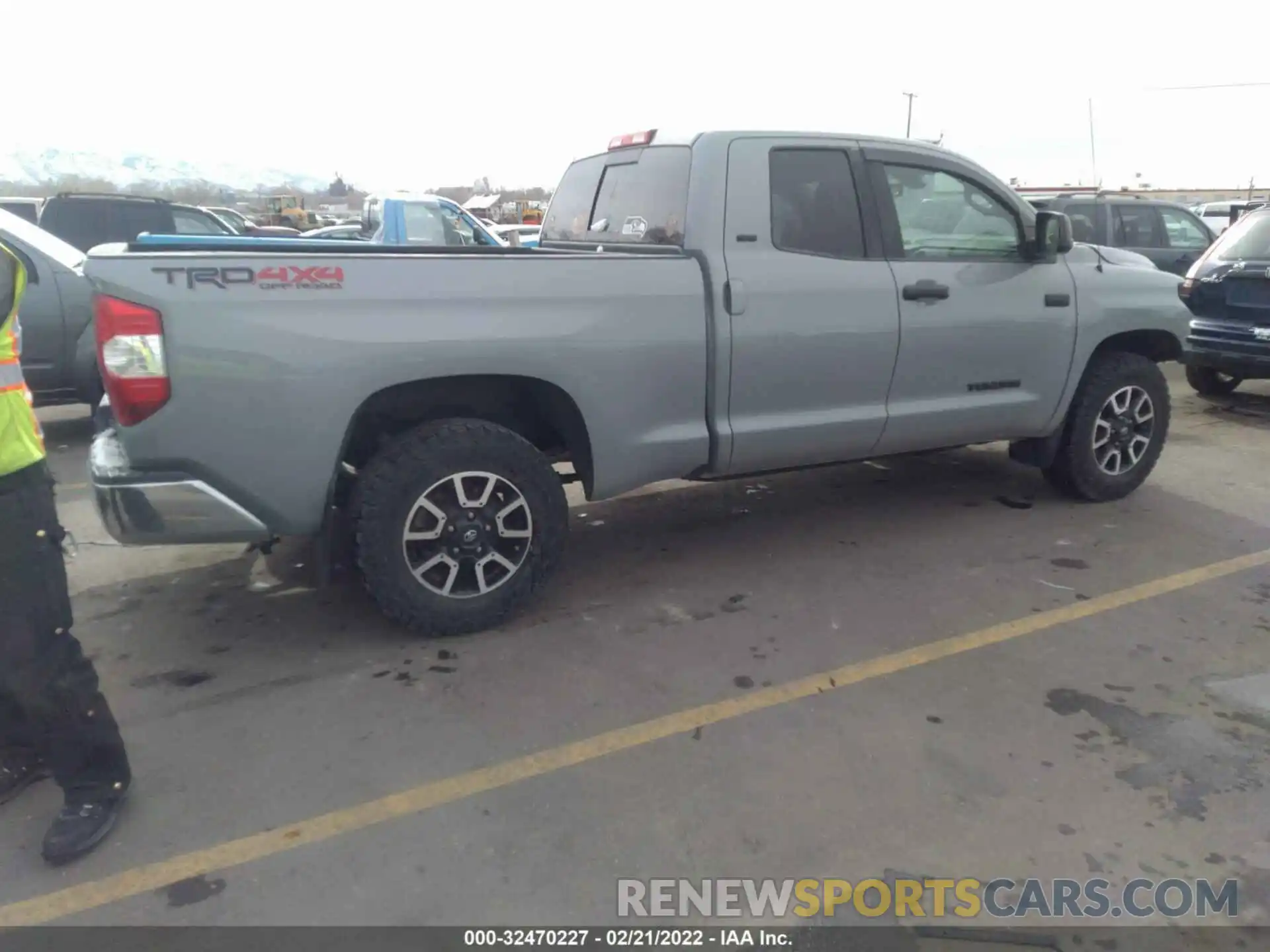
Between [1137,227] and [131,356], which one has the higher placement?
[1137,227]

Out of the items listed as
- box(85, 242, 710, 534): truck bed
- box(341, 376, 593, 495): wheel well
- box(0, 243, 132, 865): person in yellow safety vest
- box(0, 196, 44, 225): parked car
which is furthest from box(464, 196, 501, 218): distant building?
box(0, 243, 132, 865): person in yellow safety vest

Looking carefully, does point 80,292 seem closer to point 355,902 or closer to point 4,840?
point 4,840

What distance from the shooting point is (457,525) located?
3.74m

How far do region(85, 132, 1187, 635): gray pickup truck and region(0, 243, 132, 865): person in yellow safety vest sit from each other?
2.18ft

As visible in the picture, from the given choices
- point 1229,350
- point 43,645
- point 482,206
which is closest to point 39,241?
point 43,645

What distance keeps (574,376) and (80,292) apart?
16.5 feet

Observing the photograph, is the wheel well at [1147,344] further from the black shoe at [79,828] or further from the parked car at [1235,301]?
the black shoe at [79,828]

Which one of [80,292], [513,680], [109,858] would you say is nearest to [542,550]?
[513,680]

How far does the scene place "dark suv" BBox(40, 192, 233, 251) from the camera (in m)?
12.4

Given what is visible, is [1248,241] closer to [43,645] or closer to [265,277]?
[265,277]

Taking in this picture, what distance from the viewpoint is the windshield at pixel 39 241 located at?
22.7 ft

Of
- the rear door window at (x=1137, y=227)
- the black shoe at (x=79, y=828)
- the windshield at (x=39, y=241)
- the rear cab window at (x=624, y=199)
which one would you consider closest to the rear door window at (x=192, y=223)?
the windshield at (x=39, y=241)

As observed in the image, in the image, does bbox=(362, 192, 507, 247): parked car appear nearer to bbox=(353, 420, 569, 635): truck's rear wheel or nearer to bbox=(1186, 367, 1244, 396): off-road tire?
bbox=(1186, 367, 1244, 396): off-road tire

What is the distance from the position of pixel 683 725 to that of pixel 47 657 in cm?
190
